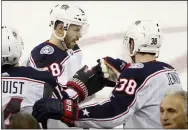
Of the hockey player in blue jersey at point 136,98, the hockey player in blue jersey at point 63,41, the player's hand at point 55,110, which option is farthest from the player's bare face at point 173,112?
the hockey player in blue jersey at point 63,41

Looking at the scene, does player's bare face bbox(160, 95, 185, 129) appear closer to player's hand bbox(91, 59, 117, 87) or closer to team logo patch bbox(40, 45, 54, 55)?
player's hand bbox(91, 59, 117, 87)

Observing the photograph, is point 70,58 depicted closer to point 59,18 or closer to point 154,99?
point 59,18

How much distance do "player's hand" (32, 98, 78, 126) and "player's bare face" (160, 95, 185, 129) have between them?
0.50 m

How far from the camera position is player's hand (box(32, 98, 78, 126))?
2574mm

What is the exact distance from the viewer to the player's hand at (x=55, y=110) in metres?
2.57

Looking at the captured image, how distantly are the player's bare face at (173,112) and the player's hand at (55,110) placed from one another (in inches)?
19.6

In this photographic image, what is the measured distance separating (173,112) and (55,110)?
58 cm

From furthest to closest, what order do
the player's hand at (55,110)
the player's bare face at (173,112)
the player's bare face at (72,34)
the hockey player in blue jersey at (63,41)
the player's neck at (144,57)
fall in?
the player's bare face at (72,34) < the hockey player in blue jersey at (63,41) < the player's neck at (144,57) < the player's hand at (55,110) < the player's bare face at (173,112)

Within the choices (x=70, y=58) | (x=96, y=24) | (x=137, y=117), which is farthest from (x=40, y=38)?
(x=137, y=117)

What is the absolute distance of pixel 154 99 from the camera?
2.73 metres

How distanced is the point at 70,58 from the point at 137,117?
806mm

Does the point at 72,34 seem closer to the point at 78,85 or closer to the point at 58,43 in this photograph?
the point at 58,43

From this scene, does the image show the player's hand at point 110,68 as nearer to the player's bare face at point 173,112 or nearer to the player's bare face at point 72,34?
the player's bare face at point 72,34

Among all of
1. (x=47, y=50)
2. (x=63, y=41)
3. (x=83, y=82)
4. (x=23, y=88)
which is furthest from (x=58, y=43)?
(x=23, y=88)
